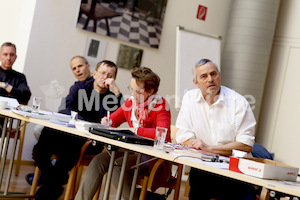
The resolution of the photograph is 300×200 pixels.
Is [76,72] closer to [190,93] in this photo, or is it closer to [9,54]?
[9,54]

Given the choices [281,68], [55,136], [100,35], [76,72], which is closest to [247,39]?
[281,68]

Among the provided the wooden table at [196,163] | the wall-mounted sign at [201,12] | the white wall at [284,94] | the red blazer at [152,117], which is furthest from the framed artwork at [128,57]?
the wooden table at [196,163]

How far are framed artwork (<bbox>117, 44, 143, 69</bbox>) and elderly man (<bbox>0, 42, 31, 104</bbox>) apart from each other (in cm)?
130

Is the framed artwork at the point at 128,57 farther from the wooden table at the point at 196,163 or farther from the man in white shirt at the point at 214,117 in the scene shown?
the wooden table at the point at 196,163

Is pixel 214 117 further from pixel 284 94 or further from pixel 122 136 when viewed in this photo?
pixel 284 94

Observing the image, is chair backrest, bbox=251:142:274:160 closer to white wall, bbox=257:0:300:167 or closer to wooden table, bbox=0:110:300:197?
wooden table, bbox=0:110:300:197

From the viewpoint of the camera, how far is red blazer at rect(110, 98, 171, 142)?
2.78 m

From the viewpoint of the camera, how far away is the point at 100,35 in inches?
199

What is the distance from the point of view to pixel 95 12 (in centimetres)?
498

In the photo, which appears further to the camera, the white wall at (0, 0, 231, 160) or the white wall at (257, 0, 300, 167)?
the white wall at (257, 0, 300, 167)

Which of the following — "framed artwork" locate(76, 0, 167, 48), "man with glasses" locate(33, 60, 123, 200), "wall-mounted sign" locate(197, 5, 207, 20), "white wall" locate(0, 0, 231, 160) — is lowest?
"man with glasses" locate(33, 60, 123, 200)

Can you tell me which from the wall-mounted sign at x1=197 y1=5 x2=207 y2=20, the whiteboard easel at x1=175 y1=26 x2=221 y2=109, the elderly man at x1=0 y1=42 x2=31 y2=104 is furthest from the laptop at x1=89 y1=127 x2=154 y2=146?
the wall-mounted sign at x1=197 y1=5 x2=207 y2=20

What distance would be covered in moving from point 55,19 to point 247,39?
2.49 metres

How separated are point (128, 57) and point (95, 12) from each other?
0.69m
